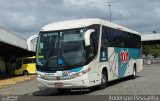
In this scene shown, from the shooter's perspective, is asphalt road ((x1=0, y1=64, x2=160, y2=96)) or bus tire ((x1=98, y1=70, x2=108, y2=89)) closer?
asphalt road ((x1=0, y1=64, x2=160, y2=96))

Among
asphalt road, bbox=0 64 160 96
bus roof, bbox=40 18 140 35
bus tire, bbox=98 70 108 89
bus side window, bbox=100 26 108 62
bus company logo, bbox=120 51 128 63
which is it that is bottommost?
asphalt road, bbox=0 64 160 96

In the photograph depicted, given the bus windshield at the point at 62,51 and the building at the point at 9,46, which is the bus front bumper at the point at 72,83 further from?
the building at the point at 9,46

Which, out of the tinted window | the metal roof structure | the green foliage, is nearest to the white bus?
the tinted window

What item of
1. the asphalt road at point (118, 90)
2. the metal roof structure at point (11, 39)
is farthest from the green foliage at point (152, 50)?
the asphalt road at point (118, 90)

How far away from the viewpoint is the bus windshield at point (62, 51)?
16609mm

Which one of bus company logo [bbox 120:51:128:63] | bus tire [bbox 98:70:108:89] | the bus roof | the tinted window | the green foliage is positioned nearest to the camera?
the bus roof

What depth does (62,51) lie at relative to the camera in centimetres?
1673

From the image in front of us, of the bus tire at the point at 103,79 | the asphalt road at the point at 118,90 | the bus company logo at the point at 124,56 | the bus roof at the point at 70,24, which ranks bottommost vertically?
the asphalt road at the point at 118,90

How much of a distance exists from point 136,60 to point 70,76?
35.7 feet

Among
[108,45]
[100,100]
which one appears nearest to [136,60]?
[108,45]

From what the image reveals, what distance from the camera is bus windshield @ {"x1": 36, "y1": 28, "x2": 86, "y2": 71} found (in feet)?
54.5

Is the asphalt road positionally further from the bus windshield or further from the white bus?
the bus windshield

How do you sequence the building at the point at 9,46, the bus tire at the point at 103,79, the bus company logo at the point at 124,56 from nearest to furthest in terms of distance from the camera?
1. the bus tire at the point at 103,79
2. the bus company logo at the point at 124,56
3. the building at the point at 9,46

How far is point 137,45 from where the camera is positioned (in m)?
27.3
